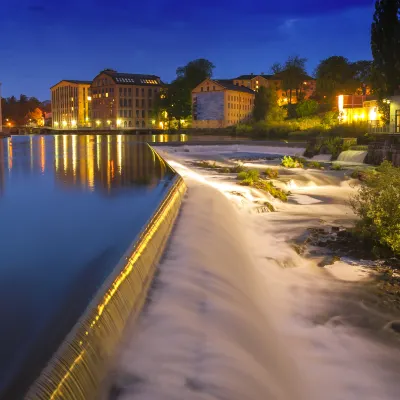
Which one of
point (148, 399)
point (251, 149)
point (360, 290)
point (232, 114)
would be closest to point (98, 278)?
point (148, 399)

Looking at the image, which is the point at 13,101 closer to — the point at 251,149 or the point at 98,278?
the point at 251,149

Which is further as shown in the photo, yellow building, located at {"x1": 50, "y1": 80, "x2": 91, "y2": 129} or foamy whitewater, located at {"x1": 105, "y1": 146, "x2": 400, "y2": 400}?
yellow building, located at {"x1": 50, "y1": 80, "x2": 91, "y2": 129}

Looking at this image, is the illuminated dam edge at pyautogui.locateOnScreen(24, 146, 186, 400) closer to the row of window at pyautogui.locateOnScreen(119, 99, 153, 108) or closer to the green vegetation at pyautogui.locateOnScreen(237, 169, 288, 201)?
the green vegetation at pyautogui.locateOnScreen(237, 169, 288, 201)

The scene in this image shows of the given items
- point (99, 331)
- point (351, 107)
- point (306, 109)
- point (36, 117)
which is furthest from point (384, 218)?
point (36, 117)

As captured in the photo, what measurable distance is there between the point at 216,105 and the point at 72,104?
55.0 metres

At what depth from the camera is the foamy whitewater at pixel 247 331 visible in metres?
4.22

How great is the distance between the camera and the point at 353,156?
27.0 meters

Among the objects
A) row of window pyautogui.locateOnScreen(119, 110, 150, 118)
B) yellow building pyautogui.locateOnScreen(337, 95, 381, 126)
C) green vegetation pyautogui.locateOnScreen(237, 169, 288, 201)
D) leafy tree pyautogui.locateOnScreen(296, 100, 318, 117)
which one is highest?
row of window pyautogui.locateOnScreen(119, 110, 150, 118)

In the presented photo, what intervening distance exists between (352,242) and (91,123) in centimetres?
10281

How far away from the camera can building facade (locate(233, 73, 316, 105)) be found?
8575cm

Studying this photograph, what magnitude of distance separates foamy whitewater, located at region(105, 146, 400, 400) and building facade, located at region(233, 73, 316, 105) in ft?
248

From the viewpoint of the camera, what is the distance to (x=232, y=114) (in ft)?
245

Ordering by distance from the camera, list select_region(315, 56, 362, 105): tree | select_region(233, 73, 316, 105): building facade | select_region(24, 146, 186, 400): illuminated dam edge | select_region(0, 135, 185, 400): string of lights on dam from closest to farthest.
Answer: select_region(24, 146, 186, 400): illuminated dam edge
select_region(0, 135, 185, 400): string of lights on dam
select_region(315, 56, 362, 105): tree
select_region(233, 73, 316, 105): building facade

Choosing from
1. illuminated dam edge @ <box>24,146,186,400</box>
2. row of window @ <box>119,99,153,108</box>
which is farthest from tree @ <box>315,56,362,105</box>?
illuminated dam edge @ <box>24,146,186,400</box>
